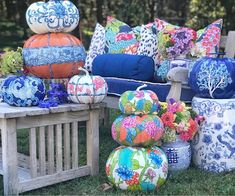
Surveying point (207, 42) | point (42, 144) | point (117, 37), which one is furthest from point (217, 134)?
point (117, 37)

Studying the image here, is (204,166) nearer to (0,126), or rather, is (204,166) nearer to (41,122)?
(41,122)

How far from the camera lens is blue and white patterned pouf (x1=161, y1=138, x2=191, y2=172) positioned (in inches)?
126

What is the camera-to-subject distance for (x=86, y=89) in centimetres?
292

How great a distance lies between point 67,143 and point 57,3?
0.97 m

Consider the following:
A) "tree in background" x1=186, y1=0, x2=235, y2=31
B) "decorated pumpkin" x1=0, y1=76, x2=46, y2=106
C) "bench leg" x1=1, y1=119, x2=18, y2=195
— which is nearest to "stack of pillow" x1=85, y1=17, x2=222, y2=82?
"decorated pumpkin" x1=0, y1=76, x2=46, y2=106

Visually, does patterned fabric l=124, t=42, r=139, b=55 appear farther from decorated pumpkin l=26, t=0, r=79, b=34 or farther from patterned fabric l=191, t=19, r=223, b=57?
decorated pumpkin l=26, t=0, r=79, b=34

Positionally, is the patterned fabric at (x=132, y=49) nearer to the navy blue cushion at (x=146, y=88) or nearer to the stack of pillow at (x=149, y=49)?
the stack of pillow at (x=149, y=49)

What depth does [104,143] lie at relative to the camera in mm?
4199

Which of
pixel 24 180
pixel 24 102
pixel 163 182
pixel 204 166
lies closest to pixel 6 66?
pixel 24 102

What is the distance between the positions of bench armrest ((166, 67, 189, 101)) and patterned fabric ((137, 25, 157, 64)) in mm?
793

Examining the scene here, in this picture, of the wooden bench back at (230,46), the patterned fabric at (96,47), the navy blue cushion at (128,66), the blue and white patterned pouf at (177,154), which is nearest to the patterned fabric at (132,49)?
the navy blue cushion at (128,66)

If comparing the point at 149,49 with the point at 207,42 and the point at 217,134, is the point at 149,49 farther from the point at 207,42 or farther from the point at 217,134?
the point at 217,134

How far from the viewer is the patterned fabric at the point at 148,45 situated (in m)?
4.16

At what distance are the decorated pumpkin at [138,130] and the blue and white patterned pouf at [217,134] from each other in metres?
0.55
